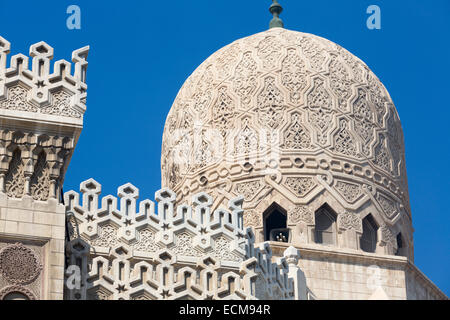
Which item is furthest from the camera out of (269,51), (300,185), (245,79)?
(269,51)

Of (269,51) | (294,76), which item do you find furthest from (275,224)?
(269,51)

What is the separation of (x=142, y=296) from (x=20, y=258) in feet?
6.03

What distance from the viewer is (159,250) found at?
591 inches

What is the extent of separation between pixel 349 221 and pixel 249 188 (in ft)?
5.02

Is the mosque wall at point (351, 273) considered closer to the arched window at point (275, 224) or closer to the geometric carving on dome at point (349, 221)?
the geometric carving on dome at point (349, 221)

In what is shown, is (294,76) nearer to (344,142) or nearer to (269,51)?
(269,51)

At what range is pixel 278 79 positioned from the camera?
20.1 meters

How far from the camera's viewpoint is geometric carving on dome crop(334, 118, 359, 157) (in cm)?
1970

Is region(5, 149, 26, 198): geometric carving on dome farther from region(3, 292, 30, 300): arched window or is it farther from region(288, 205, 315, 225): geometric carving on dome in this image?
region(288, 205, 315, 225): geometric carving on dome

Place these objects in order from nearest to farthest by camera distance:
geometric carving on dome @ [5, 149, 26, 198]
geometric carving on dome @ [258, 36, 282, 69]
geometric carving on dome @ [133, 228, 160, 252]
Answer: geometric carving on dome @ [5, 149, 26, 198] < geometric carving on dome @ [133, 228, 160, 252] < geometric carving on dome @ [258, 36, 282, 69]

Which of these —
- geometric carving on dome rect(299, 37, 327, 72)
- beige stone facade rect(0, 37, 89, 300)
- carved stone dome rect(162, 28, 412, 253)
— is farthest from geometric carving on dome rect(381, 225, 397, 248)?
beige stone facade rect(0, 37, 89, 300)

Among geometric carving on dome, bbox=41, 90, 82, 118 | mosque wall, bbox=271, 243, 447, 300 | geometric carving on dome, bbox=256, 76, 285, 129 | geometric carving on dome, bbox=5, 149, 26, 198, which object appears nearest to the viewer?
geometric carving on dome, bbox=5, 149, 26, 198

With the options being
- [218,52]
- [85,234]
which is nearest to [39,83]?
[85,234]

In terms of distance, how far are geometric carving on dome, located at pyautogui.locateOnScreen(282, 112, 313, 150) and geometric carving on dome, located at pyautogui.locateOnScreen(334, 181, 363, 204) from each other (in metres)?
0.72
